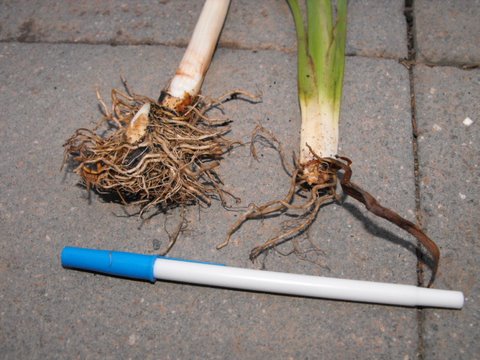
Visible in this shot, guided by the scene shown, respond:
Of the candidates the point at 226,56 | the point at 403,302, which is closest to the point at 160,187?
the point at 226,56

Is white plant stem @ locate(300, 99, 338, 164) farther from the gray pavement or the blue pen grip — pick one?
the blue pen grip

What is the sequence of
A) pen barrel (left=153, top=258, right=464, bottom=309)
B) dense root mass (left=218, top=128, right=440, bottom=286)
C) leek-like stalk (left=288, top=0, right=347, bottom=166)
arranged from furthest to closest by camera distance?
leek-like stalk (left=288, top=0, right=347, bottom=166) → dense root mass (left=218, top=128, right=440, bottom=286) → pen barrel (left=153, top=258, right=464, bottom=309)

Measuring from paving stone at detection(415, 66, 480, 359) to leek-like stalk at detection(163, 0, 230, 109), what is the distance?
2.05ft

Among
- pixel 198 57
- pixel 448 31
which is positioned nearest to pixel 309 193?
pixel 198 57

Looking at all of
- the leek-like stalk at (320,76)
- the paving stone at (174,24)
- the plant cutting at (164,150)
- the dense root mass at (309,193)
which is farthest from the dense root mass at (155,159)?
the paving stone at (174,24)

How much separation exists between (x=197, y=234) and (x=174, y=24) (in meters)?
0.78

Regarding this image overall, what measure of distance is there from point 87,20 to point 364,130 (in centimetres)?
103

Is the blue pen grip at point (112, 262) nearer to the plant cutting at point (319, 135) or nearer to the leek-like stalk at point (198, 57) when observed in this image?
the plant cutting at point (319, 135)

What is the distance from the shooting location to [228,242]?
51.0 inches

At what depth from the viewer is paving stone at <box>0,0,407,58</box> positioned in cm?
162

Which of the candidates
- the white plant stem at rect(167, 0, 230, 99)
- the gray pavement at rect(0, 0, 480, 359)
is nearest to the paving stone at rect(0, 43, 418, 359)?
the gray pavement at rect(0, 0, 480, 359)

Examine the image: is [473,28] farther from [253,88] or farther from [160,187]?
[160,187]

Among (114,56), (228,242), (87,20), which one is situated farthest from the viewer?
(87,20)

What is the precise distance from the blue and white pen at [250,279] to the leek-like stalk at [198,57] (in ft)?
1.45
